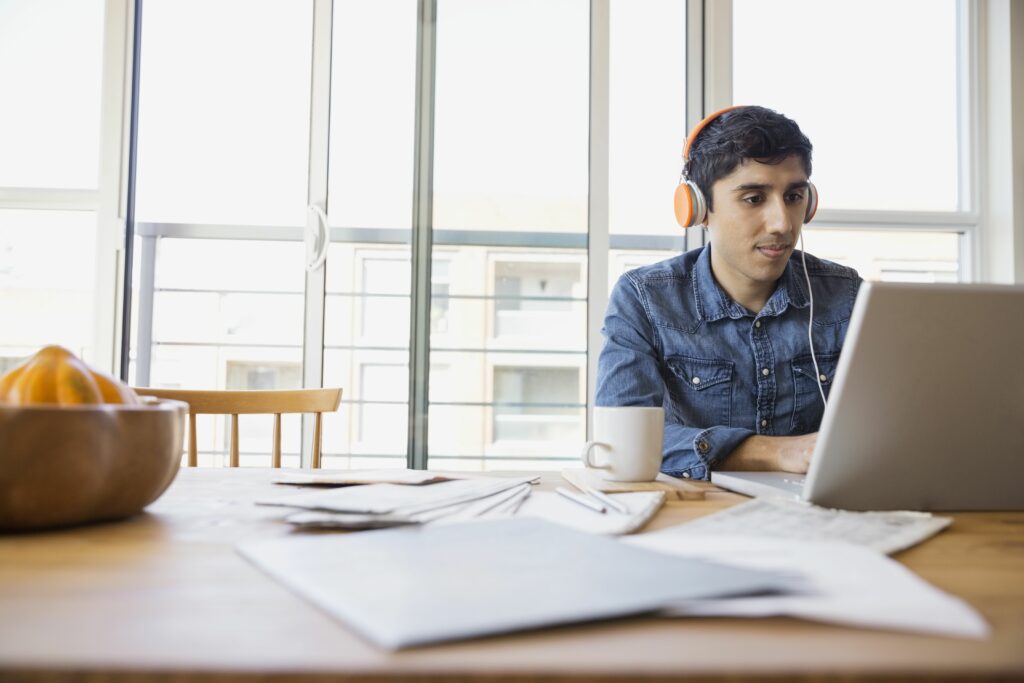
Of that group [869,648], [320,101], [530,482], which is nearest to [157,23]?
[320,101]

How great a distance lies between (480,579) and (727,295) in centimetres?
120

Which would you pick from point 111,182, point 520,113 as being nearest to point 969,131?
point 520,113

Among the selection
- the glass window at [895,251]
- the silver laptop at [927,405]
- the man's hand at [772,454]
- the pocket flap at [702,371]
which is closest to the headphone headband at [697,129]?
the pocket flap at [702,371]

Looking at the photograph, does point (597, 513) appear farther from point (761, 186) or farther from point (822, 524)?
point (761, 186)

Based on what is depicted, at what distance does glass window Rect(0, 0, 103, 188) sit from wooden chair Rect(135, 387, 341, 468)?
175cm

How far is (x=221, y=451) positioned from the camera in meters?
3.14

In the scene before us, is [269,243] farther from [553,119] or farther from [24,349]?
[553,119]

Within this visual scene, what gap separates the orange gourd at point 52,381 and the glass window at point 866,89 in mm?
2504

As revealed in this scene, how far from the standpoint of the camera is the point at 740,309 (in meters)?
1.43

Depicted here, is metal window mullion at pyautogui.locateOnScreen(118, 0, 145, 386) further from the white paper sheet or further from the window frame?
the white paper sheet

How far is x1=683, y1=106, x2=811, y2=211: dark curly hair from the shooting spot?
1.42 m

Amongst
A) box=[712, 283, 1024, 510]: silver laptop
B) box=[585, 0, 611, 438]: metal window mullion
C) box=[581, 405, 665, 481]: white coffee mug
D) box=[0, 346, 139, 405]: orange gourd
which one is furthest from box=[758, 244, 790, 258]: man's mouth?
box=[0, 346, 139, 405]: orange gourd

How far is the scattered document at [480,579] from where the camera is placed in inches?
12.3

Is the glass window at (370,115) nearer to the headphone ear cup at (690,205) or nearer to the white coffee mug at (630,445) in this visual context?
the headphone ear cup at (690,205)
